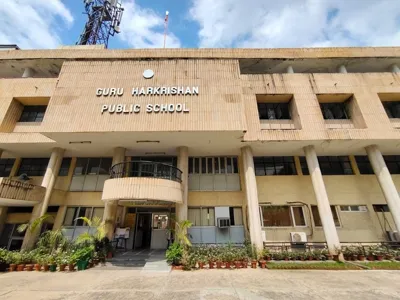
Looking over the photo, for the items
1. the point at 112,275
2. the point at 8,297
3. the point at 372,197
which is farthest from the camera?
the point at 372,197

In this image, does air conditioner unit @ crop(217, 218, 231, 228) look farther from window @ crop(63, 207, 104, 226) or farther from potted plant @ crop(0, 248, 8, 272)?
potted plant @ crop(0, 248, 8, 272)

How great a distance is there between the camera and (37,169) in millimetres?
15641

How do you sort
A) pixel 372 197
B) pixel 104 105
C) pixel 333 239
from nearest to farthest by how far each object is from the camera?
pixel 333 239, pixel 104 105, pixel 372 197

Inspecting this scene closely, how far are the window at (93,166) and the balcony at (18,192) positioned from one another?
3187mm

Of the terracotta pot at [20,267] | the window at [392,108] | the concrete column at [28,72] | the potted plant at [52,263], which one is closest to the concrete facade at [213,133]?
the concrete column at [28,72]

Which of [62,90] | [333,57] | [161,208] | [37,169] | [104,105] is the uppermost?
[333,57]

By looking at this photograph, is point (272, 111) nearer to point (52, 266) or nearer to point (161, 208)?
point (161, 208)

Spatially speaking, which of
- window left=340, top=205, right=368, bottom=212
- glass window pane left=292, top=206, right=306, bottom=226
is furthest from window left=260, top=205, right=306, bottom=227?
window left=340, top=205, right=368, bottom=212

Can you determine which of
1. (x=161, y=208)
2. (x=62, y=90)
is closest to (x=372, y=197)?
(x=161, y=208)

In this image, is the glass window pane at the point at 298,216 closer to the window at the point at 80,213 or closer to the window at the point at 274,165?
the window at the point at 274,165

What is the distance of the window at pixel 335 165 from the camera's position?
15211mm

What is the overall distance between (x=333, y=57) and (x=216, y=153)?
12.1m

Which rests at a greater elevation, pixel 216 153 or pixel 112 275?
pixel 216 153

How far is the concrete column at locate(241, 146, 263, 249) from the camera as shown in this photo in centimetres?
1170
